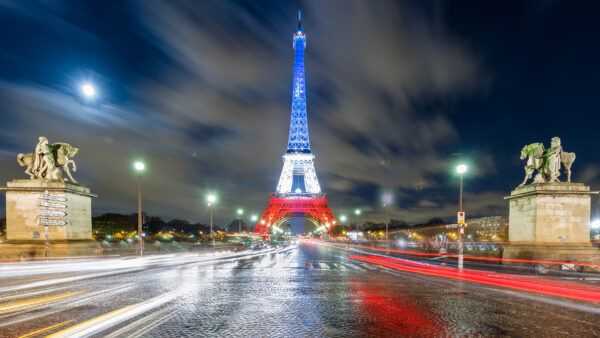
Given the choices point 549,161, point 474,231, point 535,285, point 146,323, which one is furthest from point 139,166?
point 474,231

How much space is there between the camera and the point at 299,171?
9212 cm

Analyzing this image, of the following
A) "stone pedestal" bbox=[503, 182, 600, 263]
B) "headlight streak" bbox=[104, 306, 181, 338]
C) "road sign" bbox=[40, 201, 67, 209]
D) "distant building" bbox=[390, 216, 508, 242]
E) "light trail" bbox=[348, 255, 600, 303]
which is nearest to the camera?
"headlight streak" bbox=[104, 306, 181, 338]

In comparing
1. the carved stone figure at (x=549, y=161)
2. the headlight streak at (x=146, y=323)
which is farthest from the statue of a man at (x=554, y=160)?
the headlight streak at (x=146, y=323)

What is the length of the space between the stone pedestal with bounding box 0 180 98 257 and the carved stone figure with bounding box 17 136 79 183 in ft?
2.10

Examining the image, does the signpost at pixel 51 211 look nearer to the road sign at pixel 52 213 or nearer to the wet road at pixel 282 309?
the road sign at pixel 52 213

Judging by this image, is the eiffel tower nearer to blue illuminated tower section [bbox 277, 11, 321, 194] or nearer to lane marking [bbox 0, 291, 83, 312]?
blue illuminated tower section [bbox 277, 11, 321, 194]

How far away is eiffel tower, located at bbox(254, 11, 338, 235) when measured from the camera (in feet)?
225

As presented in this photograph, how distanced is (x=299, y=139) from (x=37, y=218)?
73195 mm

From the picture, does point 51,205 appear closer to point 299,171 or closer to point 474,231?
point 299,171

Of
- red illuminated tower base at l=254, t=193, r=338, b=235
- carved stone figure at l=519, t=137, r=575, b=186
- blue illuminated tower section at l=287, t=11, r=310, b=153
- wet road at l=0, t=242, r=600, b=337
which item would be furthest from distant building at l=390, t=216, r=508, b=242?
wet road at l=0, t=242, r=600, b=337

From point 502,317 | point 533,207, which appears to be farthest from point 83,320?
point 533,207

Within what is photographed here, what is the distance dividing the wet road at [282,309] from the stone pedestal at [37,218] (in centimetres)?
638

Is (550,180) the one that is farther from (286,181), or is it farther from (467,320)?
(286,181)

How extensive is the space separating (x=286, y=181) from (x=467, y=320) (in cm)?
7743
